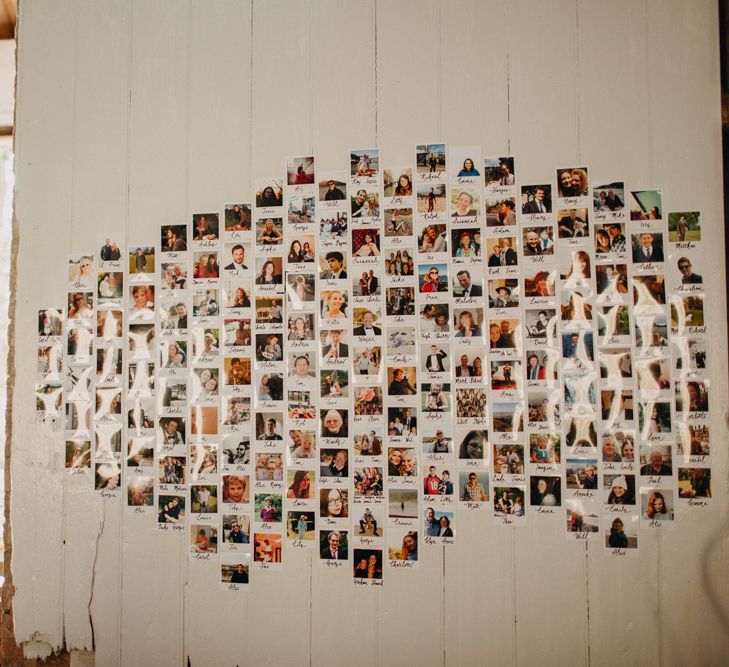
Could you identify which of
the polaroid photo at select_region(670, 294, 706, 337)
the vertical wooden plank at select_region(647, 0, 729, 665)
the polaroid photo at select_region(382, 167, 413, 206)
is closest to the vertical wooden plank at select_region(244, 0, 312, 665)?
the polaroid photo at select_region(382, 167, 413, 206)

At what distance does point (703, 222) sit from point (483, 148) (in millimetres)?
577

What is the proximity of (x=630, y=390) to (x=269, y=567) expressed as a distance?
1025 mm

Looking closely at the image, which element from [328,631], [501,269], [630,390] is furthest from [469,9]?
[328,631]

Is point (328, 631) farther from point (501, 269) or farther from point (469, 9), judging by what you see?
point (469, 9)

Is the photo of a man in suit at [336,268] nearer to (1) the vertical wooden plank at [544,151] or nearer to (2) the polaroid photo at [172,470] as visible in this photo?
(1) the vertical wooden plank at [544,151]

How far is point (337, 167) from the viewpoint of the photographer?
4.54ft

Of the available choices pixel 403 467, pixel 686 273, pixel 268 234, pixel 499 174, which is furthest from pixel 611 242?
pixel 268 234

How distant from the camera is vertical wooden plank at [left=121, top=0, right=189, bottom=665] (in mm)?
1368

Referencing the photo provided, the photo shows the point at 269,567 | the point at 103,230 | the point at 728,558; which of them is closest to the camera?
the point at 728,558

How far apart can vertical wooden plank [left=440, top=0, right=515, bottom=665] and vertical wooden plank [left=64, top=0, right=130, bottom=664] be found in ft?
2.95

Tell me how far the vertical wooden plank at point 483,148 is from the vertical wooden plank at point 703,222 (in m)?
0.37

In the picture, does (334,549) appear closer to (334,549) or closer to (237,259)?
(334,549)

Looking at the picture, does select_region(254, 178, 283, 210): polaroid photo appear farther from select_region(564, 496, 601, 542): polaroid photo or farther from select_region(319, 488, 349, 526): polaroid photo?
select_region(564, 496, 601, 542): polaroid photo

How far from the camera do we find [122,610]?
1.38 meters
